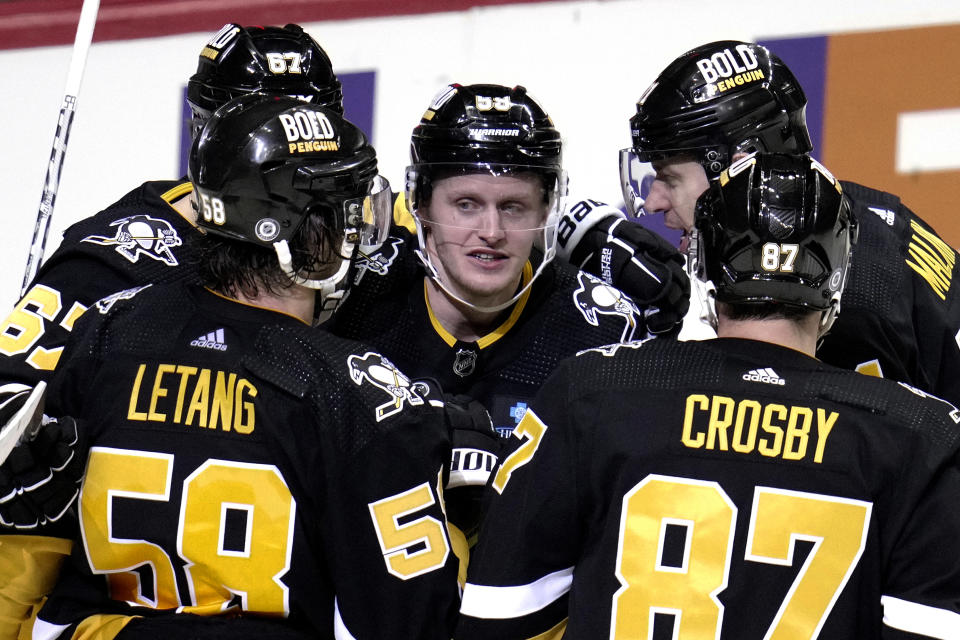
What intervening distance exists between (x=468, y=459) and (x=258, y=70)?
1072 millimetres

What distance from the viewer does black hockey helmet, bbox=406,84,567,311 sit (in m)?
2.69

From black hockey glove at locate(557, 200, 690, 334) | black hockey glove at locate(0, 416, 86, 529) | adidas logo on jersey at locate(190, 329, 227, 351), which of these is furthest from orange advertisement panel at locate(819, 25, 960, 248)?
black hockey glove at locate(0, 416, 86, 529)

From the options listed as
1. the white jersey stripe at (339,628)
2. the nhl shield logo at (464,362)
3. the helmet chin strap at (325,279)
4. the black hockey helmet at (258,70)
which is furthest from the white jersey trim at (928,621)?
the black hockey helmet at (258,70)

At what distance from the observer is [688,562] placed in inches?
73.2

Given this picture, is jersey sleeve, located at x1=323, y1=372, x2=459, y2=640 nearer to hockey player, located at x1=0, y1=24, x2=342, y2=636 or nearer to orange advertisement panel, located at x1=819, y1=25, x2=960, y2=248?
hockey player, located at x1=0, y1=24, x2=342, y2=636

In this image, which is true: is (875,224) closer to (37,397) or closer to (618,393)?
(618,393)

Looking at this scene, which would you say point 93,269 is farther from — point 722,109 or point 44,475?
point 722,109

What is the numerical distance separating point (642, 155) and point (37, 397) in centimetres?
129

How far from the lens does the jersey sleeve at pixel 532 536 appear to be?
192 centimetres

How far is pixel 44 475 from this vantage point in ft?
6.50

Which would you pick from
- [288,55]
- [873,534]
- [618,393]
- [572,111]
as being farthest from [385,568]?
[572,111]

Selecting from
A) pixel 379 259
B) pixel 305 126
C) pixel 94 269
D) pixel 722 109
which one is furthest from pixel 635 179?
pixel 94 269

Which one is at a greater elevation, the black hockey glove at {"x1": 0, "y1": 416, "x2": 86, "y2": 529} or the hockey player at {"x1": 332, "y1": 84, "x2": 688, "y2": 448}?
the hockey player at {"x1": 332, "y1": 84, "x2": 688, "y2": 448}

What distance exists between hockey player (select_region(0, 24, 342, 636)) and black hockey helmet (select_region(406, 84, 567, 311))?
33 cm
